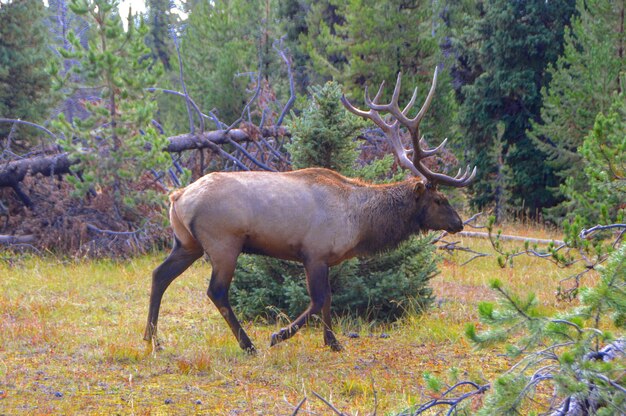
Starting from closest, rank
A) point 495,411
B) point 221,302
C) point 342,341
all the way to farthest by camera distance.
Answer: point 495,411 → point 221,302 → point 342,341

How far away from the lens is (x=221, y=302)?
683cm

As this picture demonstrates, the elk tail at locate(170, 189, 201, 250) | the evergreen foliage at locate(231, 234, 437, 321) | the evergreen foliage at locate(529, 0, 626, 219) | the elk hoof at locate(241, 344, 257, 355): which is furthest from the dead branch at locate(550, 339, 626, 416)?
the evergreen foliage at locate(529, 0, 626, 219)

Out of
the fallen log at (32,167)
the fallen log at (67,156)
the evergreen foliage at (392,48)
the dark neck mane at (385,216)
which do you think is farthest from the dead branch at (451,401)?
the evergreen foliage at (392,48)

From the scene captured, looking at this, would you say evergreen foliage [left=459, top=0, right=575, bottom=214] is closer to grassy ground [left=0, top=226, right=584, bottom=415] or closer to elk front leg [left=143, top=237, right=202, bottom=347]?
grassy ground [left=0, top=226, right=584, bottom=415]

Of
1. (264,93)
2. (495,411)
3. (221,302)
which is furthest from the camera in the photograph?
(264,93)

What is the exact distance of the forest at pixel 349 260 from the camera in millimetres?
5160

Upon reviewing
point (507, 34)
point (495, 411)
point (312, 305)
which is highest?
point (507, 34)

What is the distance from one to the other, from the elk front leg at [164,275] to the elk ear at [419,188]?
2.24 m

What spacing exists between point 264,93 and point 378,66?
5.67 meters

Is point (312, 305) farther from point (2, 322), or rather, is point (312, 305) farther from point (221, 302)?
point (2, 322)

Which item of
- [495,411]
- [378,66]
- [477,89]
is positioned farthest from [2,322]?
[477,89]

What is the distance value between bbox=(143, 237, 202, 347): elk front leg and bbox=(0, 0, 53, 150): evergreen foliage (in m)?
8.75

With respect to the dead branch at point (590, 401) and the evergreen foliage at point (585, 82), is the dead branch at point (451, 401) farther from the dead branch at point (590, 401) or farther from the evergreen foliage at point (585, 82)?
the evergreen foliage at point (585, 82)

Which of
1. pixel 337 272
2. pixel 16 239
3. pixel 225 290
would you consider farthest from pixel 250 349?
pixel 16 239
